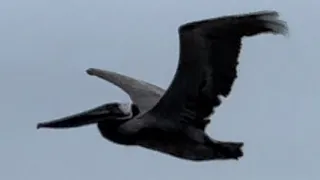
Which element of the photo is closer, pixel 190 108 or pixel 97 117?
pixel 190 108

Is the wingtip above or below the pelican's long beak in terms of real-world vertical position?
above

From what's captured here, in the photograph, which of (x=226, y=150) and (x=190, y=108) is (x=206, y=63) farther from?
(x=226, y=150)

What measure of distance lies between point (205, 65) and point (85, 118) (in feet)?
4.99

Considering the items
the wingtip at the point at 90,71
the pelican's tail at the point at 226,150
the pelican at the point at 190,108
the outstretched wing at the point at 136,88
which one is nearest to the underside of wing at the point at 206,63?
the pelican at the point at 190,108

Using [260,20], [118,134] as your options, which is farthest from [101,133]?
[260,20]

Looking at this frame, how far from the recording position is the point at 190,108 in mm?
28531

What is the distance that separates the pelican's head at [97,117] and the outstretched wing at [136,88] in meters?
0.57

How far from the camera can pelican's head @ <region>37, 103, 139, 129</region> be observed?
94.0 feet

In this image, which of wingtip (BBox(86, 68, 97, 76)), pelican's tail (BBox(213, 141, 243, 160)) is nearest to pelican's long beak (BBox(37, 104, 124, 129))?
pelican's tail (BBox(213, 141, 243, 160))

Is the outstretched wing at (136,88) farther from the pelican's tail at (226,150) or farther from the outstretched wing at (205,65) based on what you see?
the pelican's tail at (226,150)

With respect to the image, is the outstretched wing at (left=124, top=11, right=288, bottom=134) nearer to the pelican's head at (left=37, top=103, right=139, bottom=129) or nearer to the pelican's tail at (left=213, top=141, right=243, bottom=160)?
the pelican's head at (left=37, top=103, right=139, bottom=129)

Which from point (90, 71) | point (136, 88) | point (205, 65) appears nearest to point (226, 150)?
point (205, 65)

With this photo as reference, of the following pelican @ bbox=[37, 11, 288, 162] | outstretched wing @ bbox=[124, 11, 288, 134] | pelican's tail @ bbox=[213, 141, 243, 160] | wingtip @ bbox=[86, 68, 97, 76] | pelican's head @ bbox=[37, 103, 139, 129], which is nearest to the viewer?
outstretched wing @ bbox=[124, 11, 288, 134]

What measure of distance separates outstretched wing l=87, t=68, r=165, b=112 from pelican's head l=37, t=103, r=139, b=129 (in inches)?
22.6
